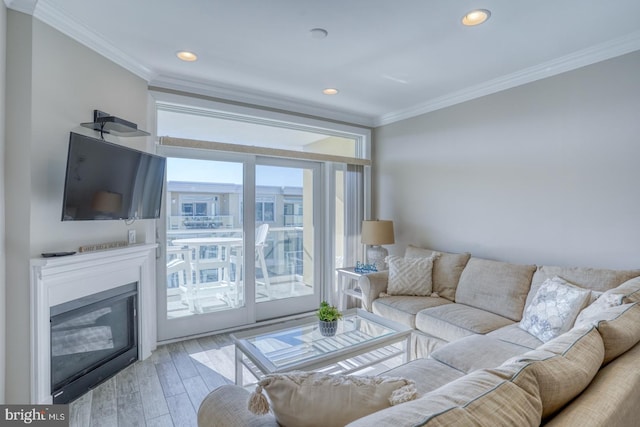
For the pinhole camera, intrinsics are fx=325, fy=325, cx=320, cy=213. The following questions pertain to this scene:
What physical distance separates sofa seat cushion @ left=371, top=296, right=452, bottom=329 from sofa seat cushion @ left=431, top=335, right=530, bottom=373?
699mm

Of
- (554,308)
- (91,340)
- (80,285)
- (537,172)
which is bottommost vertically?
(91,340)

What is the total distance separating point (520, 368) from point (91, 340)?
2855 millimetres

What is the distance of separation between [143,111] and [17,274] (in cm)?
164

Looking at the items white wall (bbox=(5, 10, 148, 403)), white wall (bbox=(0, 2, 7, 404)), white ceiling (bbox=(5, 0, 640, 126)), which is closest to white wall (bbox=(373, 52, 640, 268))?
white ceiling (bbox=(5, 0, 640, 126))

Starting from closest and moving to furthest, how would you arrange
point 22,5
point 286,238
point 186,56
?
point 22,5, point 186,56, point 286,238

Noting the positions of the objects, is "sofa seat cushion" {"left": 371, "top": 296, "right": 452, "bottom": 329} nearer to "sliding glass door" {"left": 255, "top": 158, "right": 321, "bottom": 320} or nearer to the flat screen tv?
"sliding glass door" {"left": 255, "top": 158, "right": 321, "bottom": 320}

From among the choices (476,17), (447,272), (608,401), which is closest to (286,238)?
(447,272)

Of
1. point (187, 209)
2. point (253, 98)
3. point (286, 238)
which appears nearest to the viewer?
point (187, 209)

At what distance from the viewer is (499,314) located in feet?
8.83

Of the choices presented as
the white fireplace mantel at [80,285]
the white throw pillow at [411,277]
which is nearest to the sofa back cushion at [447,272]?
the white throw pillow at [411,277]

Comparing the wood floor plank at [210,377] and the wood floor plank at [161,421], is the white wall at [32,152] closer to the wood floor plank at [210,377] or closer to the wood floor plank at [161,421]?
the wood floor plank at [161,421]

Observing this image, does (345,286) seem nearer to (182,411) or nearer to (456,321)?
(456,321)

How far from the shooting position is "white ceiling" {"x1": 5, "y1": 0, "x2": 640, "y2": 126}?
2.04 metres

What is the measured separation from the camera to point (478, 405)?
792 mm
